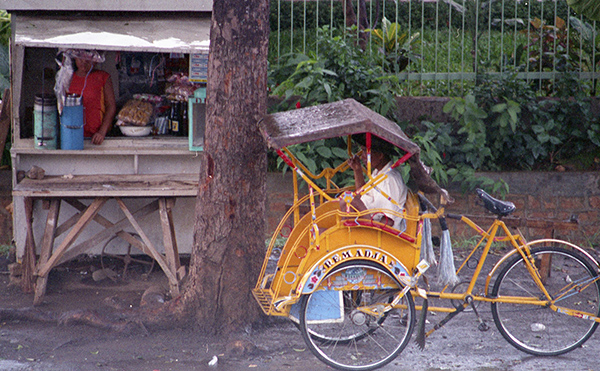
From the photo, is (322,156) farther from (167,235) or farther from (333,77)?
(167,235)

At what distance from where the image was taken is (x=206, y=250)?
4578 mm

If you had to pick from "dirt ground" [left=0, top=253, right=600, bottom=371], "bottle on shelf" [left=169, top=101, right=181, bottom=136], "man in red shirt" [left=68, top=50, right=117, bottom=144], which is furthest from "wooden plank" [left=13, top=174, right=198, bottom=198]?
"dirt ground" [left=0, top=253, right=600, bottom=371]

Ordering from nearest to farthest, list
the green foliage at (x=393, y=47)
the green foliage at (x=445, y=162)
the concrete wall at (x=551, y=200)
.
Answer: the green foliage at (x=445, y=162) → the concrete wall at (x=551, y=200) → the green foliage at (x=393, y=47)

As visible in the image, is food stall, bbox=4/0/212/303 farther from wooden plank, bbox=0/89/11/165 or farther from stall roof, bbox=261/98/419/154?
stall roof, bbox=261/98/419/154

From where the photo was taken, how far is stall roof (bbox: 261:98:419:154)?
3.71m

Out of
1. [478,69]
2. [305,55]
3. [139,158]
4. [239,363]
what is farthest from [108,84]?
[478,69]

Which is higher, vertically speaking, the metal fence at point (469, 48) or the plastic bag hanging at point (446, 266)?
the metal fence at point (469, 48)

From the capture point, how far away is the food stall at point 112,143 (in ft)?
17.1

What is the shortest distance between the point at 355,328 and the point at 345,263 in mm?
695

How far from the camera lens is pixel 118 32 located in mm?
5355

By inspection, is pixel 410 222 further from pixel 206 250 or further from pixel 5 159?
pixel 5 159

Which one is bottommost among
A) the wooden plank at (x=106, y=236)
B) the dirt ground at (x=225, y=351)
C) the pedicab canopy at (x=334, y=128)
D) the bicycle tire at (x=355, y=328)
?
the dirt ground at (x=225, y=351)

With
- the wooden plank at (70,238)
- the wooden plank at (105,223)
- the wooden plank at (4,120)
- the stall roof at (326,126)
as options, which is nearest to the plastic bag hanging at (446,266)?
the stall roof at (326,126)

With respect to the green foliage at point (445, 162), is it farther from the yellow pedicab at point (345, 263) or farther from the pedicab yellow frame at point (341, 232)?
the pedicab yellow frame at point (341, 232)
